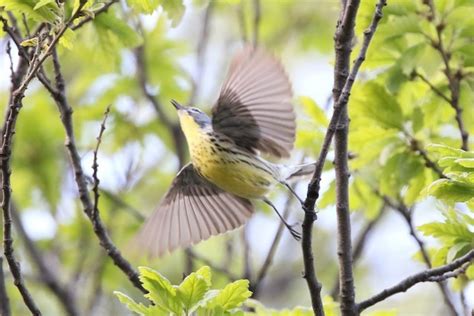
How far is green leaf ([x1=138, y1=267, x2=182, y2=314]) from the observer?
3.20 m

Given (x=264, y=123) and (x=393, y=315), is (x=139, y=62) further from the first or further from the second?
(x=393, y=315)

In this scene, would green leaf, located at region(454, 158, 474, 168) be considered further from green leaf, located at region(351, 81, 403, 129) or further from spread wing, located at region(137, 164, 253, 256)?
spread wing, located at region(137, 164, 253, 256)

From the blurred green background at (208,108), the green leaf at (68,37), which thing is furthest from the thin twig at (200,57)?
the green leaf at (68,37)

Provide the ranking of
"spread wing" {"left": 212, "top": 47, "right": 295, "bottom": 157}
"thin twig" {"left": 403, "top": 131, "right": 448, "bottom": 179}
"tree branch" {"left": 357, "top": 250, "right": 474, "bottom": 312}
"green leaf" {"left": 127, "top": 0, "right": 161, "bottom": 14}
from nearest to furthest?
1. "tree branch" {"left": 357, "top": 250, "right": 474, "bottom": 312}
2. "green leaf" {"left": 127, "top": 0, "right": 161, "bottom": 14}
3. "thin twig" {"left": 403, "top": 131, "right": 448, "bottom": 179}
4. "spread wing" {"left": 212, "top": 47, "right": 295, "bottom": 157}

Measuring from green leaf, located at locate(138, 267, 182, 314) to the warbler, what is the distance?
162cm

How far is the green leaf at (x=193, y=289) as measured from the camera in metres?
3.20

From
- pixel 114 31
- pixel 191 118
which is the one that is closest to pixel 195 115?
pixel 191 118

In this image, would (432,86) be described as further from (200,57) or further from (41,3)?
(200,57)

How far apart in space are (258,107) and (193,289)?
2.08 meters

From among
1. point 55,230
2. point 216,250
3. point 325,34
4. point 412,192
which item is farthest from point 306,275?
point 216,250

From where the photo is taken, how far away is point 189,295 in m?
3.22

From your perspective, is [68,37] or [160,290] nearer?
[160,290]

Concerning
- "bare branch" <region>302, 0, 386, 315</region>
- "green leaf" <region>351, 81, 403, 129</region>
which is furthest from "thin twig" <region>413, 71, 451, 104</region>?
"bare branch" <region>302, 0, 386, 315</region>

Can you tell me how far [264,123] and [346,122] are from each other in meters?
1.36
